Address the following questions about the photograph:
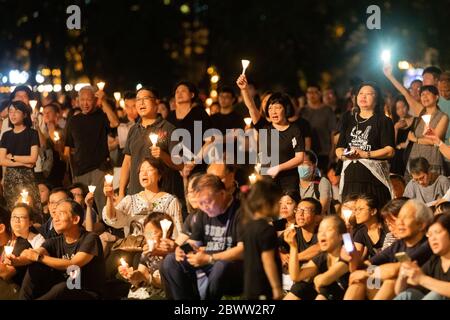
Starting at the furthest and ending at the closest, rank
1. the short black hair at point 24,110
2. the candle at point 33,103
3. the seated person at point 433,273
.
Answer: the candle at point 33,103, the short black hair at point 24,110, the seated person at point 433,273

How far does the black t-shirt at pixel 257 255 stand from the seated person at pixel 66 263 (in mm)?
2044

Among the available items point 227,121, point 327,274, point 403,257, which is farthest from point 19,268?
point 227,121

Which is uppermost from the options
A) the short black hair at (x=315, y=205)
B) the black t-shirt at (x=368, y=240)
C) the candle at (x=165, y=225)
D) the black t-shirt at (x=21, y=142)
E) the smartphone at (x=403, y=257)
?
the black t-shirt at (x=21, y=142)

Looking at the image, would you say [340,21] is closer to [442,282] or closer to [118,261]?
[118,261]

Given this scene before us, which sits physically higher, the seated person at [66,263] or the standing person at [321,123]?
the standing person at [321,123]

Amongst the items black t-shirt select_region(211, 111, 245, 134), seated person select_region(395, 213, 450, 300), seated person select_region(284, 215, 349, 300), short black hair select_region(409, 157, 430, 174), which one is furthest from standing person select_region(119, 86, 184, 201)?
seated person select_region(395, 213, 450, 300)

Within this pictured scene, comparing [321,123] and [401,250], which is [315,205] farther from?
[321,123]

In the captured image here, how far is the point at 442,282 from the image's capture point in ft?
30.3

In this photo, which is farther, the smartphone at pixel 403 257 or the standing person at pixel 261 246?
the smartphone at pixel 403 257

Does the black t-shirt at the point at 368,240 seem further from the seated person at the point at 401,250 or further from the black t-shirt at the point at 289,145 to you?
the black t-shirt at the point at 289,145

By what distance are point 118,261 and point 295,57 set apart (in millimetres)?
19096

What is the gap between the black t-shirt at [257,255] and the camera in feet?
29.7

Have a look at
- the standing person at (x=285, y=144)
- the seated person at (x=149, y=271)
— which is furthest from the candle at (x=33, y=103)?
the seated person at (x=149, y=271)
